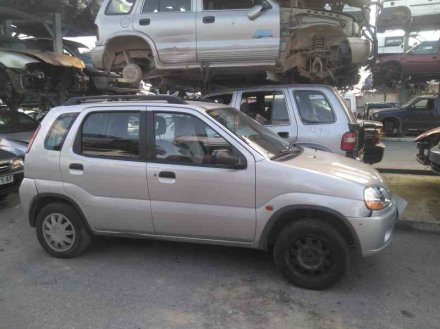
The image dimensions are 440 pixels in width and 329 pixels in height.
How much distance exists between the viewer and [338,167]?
4.16 metres

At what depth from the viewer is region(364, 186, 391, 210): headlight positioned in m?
3.78

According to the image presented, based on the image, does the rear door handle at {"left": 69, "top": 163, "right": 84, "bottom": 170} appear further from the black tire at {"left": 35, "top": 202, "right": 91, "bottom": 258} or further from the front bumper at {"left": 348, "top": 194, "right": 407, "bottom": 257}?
the front bumper at {"left": 348, "top": 194, "right": 407, "bottom": 257}

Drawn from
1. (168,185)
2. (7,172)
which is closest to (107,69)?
(7,172)

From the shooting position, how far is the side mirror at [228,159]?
4020mm

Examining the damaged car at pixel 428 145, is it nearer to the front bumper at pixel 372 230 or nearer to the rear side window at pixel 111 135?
the front bumper at pixel 372 230

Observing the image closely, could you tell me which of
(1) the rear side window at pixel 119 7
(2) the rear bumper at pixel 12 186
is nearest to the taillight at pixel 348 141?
(1) the rear side window at pixel 119 7

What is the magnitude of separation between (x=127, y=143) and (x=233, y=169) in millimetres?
1145

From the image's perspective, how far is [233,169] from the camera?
13.3 ft

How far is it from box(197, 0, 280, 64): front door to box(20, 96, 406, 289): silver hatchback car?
7.65 feet

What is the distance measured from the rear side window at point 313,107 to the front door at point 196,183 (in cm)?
246

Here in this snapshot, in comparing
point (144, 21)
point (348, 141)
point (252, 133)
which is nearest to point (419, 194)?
point (348, 141)

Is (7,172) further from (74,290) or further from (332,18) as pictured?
(332,18)

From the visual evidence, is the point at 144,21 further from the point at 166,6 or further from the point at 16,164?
the point at 16,164

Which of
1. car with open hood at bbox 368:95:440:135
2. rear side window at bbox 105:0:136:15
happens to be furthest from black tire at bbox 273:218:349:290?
car with open hood at bbox 368:95:440:135
